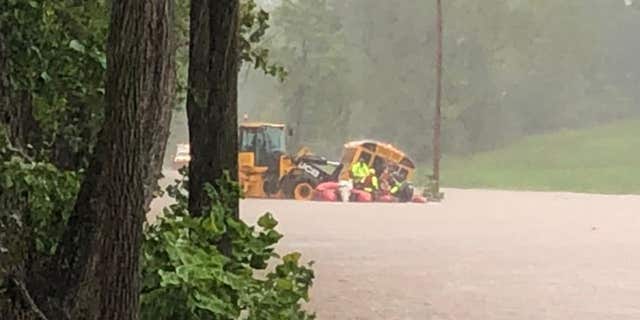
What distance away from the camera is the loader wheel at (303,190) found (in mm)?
17480

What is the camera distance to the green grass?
24.4 metres

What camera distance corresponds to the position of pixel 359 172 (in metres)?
18.0

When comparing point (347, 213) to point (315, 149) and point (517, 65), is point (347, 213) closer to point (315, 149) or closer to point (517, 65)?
point (315, 149)

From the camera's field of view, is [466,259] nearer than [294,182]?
Yes

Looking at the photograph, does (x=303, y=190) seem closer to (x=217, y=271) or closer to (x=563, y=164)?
(x=563, y=164)

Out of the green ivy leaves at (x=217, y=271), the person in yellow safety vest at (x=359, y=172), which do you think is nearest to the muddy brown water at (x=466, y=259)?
the person in yellow safety vest at (x=359, y=172)

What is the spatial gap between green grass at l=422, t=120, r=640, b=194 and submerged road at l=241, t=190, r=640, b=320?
7.49m

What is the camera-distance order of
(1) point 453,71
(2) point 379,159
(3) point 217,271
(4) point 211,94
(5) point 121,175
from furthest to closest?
(1) point 453,71 < (2) point 379,159 < (4) point 211,94 < (3) point 217,271 < (5) point 121,175

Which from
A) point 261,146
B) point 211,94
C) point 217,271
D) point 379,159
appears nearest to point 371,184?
point 379,159

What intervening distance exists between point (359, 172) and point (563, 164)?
33.2 ft

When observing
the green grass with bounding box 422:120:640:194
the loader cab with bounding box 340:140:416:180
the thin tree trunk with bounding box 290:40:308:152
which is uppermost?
the thin tree trunk with bounding box 290:40:308:152

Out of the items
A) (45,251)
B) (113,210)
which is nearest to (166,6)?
(113,210)

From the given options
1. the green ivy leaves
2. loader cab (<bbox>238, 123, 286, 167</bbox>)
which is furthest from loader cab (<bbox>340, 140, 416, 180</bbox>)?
the green ivy leaves

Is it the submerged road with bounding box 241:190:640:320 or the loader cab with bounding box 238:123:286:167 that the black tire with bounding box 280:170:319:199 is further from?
the submerged road with bounding box 241:190:640:320
